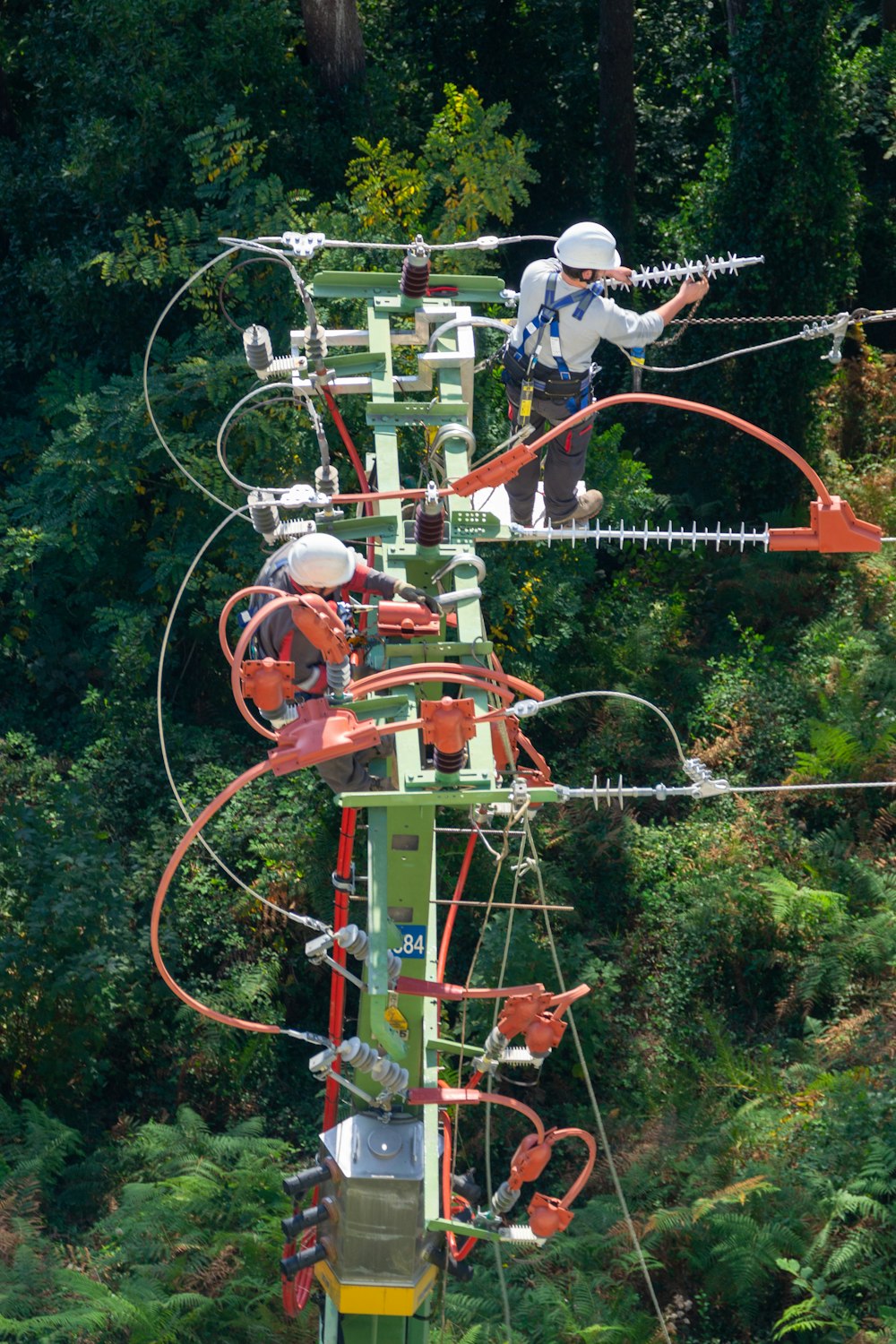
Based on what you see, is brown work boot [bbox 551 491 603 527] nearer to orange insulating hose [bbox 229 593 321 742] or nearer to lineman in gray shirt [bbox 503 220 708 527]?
lineman in gray shirt [bbox 503 220 708 527]

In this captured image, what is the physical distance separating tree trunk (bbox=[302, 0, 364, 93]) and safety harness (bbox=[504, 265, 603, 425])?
8880 millimetres

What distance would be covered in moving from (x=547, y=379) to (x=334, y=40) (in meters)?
9.25

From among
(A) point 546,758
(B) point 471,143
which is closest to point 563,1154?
(A) point 546,758

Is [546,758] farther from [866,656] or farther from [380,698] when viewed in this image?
[380,698]

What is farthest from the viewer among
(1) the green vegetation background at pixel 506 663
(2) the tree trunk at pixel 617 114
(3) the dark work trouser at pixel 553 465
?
(2) the tree trunk at pixel 617 114

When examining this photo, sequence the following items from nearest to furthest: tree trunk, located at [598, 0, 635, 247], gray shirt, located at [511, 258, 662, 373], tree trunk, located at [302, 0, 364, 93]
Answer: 1. gray shirt, located at [511, 258, 662, 373]
2. tree trunk, located at [302, 0, 364, 93]
3. tree trunk, located at [598, 0, 635, 247]

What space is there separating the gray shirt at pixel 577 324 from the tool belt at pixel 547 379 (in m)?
0.05

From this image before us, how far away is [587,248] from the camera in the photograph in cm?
959

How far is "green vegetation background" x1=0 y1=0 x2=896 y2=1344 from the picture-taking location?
11.6 m

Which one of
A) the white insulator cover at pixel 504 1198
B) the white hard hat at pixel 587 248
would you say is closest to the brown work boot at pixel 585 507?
the white hard hat at pixel 587 248

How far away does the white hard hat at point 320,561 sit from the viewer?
8.12 metres

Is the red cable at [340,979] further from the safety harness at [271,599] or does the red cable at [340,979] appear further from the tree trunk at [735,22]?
the tree trunk at [735,22]

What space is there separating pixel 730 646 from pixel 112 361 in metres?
6.58

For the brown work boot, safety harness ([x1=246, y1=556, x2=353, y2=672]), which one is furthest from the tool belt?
safety harness ([x1=246, y1=556, x2=353, y2=672])
